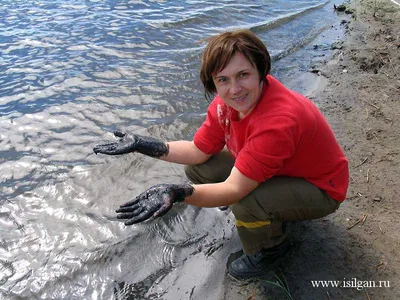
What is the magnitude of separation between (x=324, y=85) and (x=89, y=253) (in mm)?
3825

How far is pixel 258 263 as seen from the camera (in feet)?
7.57

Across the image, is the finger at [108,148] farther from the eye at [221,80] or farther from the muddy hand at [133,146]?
the eye at [221,80]

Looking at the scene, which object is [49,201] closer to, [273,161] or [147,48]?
[273,161]

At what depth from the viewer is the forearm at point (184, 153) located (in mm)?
2588

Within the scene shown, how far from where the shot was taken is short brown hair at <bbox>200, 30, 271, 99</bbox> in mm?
1906

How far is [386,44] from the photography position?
6207mm

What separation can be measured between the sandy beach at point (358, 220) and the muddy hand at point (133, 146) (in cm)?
95

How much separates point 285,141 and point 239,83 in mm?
382

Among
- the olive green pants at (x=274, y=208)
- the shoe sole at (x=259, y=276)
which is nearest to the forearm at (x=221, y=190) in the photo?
the olive green pants at (x=274, y=208)

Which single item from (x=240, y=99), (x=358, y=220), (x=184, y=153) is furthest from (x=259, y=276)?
(x=240, y=99)


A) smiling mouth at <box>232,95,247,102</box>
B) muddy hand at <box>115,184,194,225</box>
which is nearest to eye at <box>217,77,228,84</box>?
smiling mouth at <box>232,95,247,102</box>

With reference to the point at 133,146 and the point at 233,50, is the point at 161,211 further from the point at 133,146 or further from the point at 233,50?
the point at 233,50

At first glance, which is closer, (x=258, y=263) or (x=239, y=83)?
(x=239, y=83)

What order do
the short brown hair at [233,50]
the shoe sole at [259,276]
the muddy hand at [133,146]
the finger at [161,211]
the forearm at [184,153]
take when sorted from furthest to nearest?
the forearm at [184,153] → the muddy hand at [133,146] → the shoe sole at [259,276] → the short brown hair at [233,50] → the finger at [161,211]
